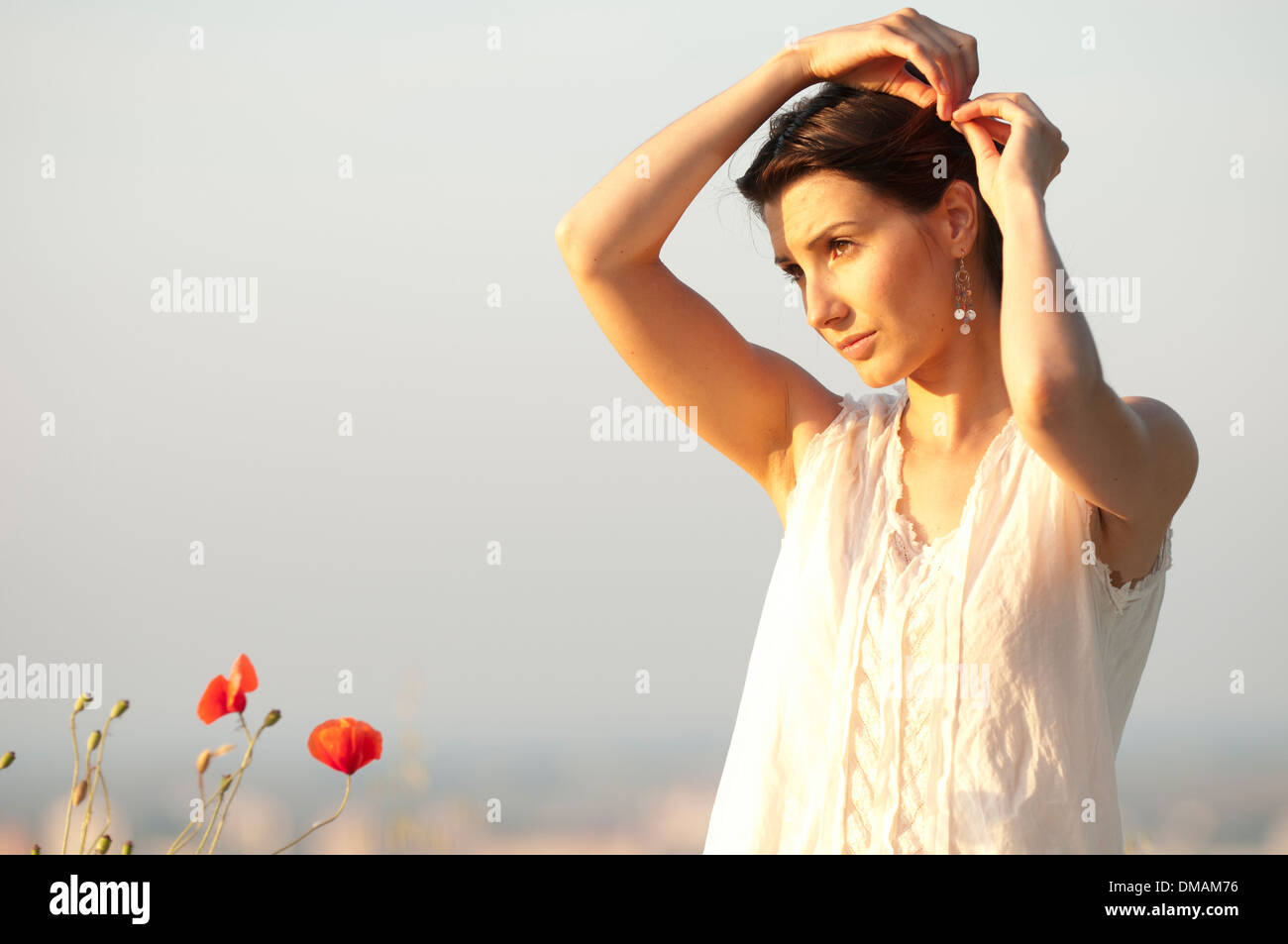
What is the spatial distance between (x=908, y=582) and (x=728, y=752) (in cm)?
35

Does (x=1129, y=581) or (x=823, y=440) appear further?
(x=823, y=440)

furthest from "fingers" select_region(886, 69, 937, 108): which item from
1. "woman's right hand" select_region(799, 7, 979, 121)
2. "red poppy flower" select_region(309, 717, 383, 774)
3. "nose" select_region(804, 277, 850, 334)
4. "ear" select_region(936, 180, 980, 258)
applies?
"red poppy flower" select_region(309, 717, 383, 774)

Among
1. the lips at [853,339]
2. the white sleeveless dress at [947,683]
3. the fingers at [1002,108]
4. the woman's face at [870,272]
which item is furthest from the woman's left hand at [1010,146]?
the white sleeveless dress at [947,683]

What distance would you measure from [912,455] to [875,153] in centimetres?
45

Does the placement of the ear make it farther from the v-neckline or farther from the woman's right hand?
→ the v-neckline

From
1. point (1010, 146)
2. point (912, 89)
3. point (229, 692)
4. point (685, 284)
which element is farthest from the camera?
point (685, 284)

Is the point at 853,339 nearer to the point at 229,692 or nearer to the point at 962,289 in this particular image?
the point at 962,289

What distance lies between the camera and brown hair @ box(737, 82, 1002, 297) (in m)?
1.95

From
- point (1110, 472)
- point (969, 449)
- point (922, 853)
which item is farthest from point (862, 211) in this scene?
point (922, 853)

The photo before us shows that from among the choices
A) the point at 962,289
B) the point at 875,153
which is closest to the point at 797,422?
the point at 962,289

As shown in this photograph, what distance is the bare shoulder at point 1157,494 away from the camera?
1.81m

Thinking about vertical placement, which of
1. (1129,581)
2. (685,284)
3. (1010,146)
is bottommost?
(1129,581)

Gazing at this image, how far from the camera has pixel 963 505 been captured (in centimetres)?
193
